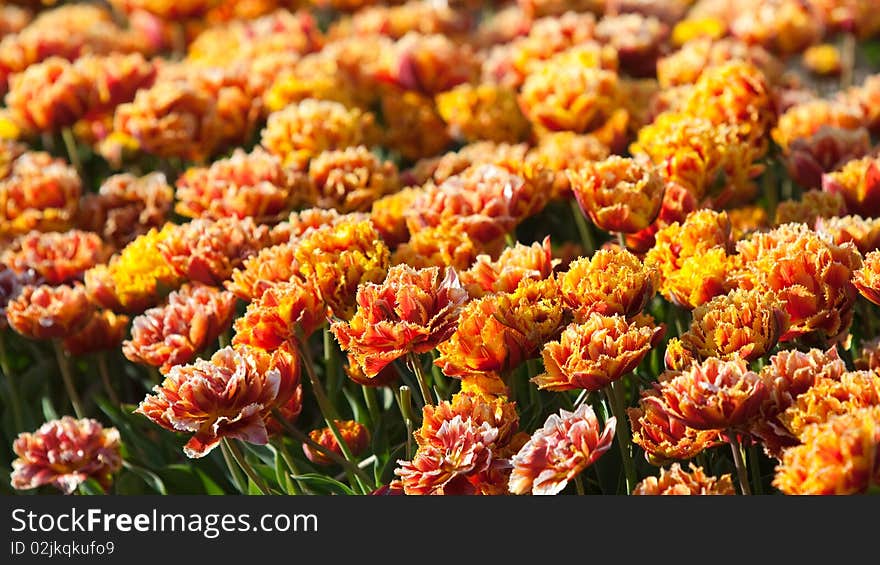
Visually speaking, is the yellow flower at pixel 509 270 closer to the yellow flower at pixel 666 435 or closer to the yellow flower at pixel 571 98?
the yellow flower at pixel 666 435

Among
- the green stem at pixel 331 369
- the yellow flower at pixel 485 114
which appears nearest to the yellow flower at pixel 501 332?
the green stem at pixel 331 369

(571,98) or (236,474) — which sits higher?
(571,98)

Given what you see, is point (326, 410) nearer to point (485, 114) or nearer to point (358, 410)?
point (358, 410)

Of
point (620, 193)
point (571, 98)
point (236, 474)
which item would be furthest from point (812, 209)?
point (236, 474)

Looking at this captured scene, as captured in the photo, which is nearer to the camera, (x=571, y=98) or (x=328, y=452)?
(x=328, y=452)

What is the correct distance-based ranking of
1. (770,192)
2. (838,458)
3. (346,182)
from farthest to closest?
(770,192) < (346,182) < (838,458)

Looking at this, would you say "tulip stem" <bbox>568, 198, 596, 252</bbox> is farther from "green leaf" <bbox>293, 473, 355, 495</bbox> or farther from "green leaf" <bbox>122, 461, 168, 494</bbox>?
"green leaf" <bbox>122, 461, 168, 494</bbox>

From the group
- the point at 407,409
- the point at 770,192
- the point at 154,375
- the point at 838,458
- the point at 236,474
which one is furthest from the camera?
the point at 770,192
